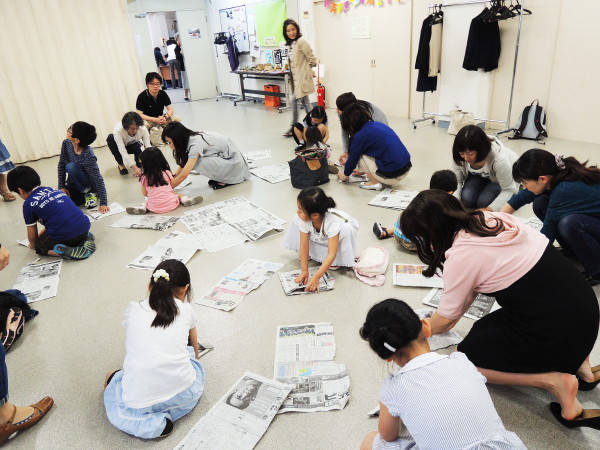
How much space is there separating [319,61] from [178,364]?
6729 millimetres

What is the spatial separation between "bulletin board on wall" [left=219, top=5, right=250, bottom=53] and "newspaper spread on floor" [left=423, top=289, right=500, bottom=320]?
7760 mm

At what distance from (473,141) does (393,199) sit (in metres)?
0.98

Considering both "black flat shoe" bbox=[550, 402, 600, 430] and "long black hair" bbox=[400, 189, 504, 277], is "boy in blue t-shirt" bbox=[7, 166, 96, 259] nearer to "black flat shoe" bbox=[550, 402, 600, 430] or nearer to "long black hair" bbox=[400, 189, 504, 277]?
"long black hair" bbox=[400, 189, 504, 277]

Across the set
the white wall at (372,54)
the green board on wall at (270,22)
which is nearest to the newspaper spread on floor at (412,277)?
the white wall at (372,54)

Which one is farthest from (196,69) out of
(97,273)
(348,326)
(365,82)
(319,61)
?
(348,326)

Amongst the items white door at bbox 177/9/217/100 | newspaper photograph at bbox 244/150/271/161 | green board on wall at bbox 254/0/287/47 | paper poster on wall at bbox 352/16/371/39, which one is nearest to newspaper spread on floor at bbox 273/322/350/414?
newspaper photograph at bbox 244/150/271/161

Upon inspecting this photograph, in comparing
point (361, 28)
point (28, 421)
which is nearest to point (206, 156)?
point (28, 421)

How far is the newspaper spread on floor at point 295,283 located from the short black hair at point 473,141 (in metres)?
1.24

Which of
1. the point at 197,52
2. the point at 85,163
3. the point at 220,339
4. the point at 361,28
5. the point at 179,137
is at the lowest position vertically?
the point at 220,339

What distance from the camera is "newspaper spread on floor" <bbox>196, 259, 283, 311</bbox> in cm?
248

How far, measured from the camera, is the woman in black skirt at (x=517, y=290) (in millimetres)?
1437

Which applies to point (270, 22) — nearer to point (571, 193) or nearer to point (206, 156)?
point (206, 156)

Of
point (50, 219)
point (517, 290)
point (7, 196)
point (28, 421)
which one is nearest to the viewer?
point (517, 290)

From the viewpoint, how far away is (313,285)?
247 cm
